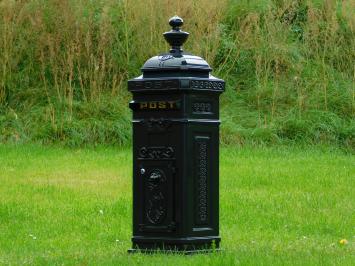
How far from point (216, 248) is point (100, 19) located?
29.2 feet

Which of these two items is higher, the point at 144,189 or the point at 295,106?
the point at 144,189

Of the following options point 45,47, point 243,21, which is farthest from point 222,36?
point 45,47

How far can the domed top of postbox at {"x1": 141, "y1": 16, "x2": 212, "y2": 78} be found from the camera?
6676 mm

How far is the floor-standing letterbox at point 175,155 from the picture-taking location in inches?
260

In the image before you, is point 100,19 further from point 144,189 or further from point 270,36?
point 144,189

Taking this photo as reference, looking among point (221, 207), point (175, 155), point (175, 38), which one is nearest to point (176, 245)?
point (175, 155)

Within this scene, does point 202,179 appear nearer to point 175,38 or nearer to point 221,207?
point 175,38

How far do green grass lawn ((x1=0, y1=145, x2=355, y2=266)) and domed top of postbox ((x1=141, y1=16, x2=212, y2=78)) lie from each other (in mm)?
1238

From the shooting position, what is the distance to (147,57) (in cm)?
1516

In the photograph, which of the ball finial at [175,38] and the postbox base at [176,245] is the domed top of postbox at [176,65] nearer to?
the ball finial at [175,38]

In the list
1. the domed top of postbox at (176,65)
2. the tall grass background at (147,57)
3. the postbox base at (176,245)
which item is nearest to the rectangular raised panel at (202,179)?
the postbox base at (176,245)

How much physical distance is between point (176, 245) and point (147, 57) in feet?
28.7

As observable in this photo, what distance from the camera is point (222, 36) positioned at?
51.5 ft

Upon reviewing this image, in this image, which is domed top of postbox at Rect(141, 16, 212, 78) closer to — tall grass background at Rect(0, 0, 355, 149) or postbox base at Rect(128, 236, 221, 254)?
postbox base at Rect(128, 236, 221, 254)
